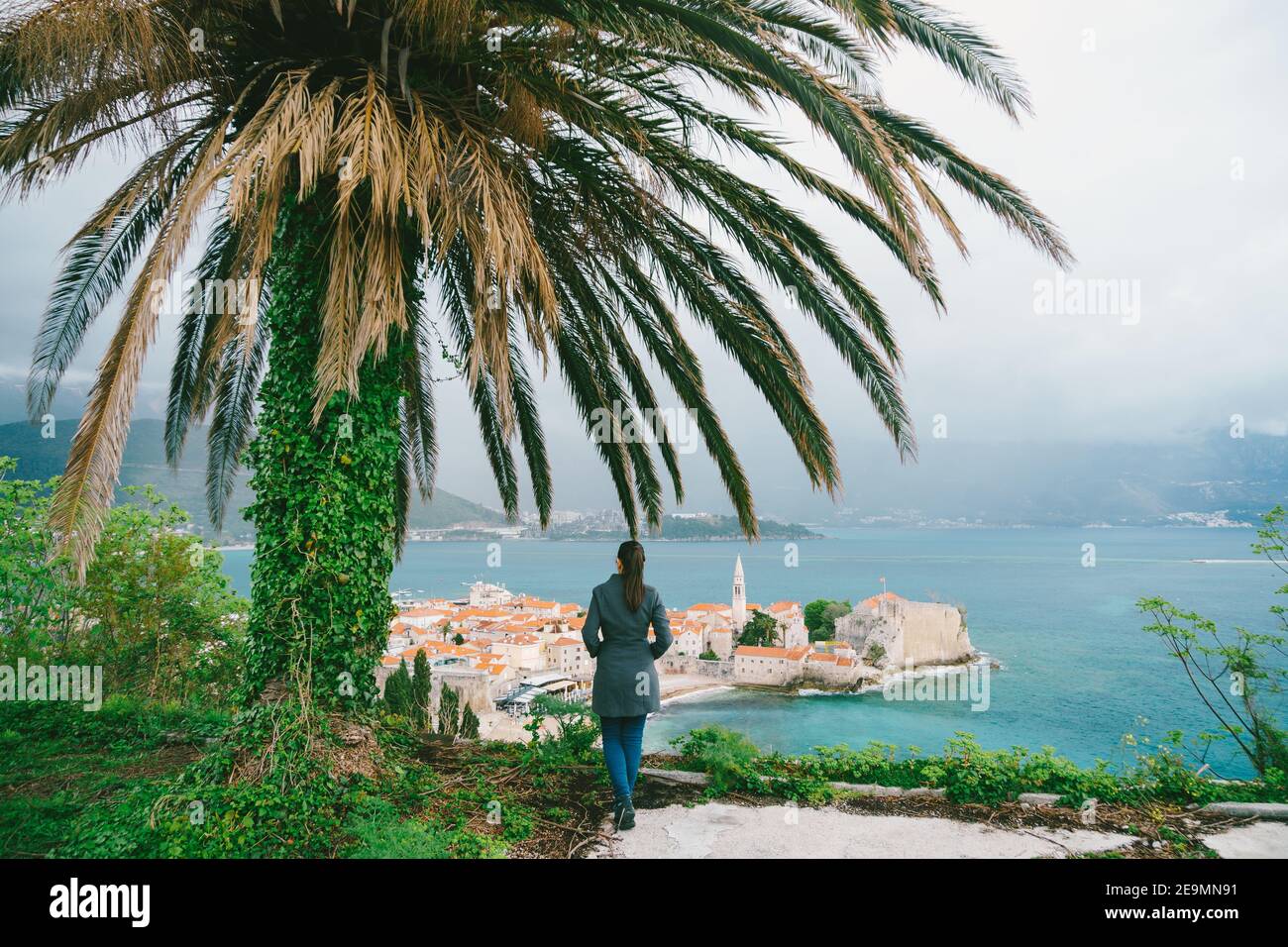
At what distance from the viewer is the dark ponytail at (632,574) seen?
421 cm

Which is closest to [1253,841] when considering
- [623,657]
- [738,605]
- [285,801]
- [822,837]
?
[822,837]

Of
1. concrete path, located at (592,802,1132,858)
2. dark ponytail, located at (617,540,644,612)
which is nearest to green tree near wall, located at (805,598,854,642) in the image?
concrete path, located at (592,802,1132,858)

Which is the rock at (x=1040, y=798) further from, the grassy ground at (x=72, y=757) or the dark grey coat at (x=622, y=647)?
the grassy ground at (x=72, y=757)

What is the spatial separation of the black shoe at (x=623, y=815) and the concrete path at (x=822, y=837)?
0.05 metres

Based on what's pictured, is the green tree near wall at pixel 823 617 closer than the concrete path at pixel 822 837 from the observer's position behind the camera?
No

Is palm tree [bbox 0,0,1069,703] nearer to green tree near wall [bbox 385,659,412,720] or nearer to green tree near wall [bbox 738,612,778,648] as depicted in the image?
green tree near wall [bbox 385,659,412,720]

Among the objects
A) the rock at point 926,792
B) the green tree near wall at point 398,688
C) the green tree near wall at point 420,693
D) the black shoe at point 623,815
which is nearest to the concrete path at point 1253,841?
the rock at point 926,792

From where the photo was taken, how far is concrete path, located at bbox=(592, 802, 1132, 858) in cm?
387

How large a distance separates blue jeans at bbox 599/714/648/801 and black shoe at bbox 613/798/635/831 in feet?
0.13

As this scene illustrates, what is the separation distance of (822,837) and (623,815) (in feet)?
4.15

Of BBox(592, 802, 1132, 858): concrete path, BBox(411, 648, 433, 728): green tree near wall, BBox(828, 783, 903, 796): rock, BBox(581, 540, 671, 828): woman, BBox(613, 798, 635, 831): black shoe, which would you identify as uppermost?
BBox(581, 540, 671, 828): woman

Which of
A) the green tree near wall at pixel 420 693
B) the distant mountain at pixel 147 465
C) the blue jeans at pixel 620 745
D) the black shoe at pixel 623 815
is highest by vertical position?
the distant mountain at pixel 147 465
